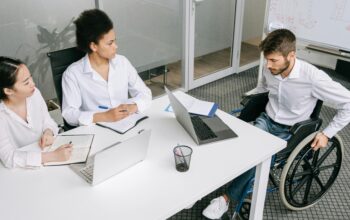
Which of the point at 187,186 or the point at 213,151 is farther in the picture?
the point at 213,151

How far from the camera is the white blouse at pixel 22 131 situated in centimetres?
142

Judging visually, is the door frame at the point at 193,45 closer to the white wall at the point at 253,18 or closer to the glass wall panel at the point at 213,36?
the glass wall panel at the point at 213,36

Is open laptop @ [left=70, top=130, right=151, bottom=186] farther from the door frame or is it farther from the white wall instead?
the white wall

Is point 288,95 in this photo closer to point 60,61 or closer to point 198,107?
point 198,107

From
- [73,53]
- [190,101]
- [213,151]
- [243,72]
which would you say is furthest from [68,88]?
[243,72]

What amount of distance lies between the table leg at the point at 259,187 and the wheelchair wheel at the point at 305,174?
0.19 metres

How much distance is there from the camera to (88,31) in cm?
186

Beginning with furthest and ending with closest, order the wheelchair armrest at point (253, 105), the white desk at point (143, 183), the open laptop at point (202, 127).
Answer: the wheelchair armrest at point (253, 105) < the open laptop at point (202, 127) < the white desk at point (143, 183)

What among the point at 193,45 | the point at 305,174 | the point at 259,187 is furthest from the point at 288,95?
the point at 193,45

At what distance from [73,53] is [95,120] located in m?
0.47

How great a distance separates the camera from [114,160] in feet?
4.25

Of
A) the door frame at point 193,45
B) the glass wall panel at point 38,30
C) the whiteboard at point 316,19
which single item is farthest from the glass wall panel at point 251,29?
the glass wall panel at point 38,30

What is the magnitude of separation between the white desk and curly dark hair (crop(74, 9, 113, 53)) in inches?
20.6

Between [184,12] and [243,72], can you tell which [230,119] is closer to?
[184,12]
